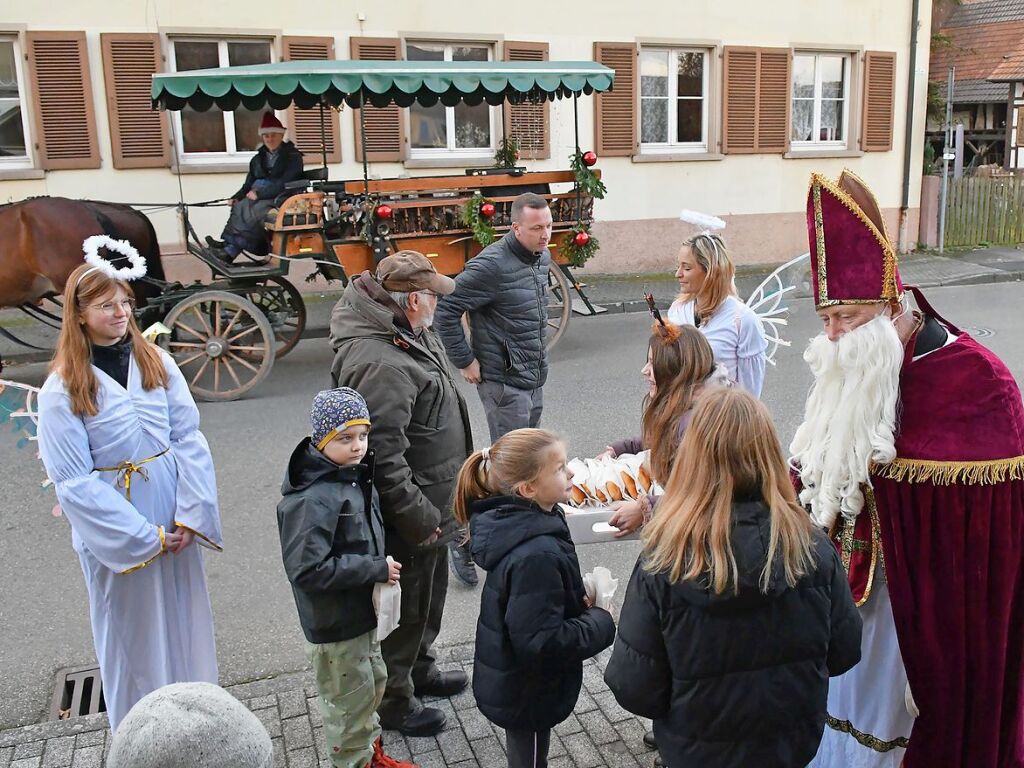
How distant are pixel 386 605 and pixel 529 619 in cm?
57

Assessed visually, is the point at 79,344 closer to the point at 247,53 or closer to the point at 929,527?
the point at 929,527

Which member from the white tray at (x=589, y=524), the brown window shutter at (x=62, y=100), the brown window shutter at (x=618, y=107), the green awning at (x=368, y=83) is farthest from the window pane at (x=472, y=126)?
the white tray at (x=589, y=524)

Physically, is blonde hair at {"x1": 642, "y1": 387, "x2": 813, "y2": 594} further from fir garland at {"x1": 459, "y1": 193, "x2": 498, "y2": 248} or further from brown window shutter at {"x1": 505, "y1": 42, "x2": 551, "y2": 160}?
brown window shutter at {"x1": 505, "y1": 42, "x2": 551, "y2": 160}

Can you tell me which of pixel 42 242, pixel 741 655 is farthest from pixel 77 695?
pixel 42 242

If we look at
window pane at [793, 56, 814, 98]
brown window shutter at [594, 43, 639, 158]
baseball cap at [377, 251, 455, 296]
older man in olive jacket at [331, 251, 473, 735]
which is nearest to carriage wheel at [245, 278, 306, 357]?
older man in olive jacket at [331, 251, 473, 735]

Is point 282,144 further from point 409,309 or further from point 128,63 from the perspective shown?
point 409,309

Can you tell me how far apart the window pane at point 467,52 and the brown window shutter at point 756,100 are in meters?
3.76

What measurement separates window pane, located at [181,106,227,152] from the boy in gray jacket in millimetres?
10152

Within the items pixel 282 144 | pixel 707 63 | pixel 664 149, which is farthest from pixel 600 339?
pixel 707 63

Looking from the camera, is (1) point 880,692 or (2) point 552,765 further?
(2) point 552,765

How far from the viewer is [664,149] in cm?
1455

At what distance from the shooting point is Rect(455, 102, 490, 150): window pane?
43.9 ft

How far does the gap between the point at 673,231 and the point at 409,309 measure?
11.6m

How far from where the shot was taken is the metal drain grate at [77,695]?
3.82 metres
